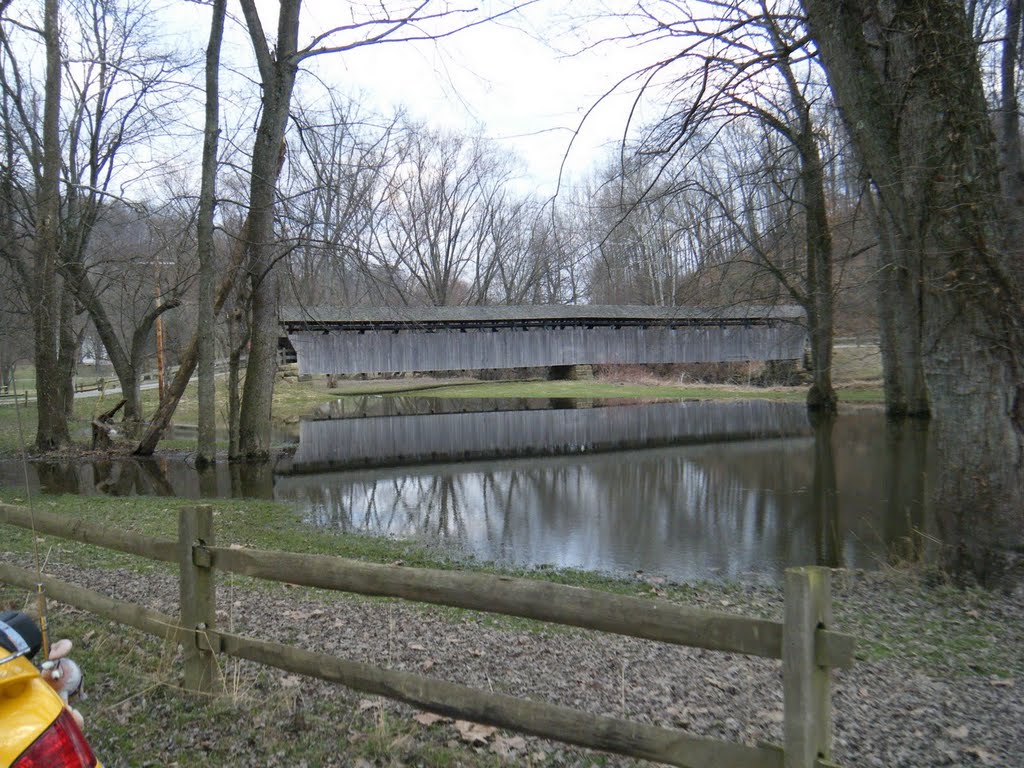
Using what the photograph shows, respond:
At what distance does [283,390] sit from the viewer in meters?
40.0

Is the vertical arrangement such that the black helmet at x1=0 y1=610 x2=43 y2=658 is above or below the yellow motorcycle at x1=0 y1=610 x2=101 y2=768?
above

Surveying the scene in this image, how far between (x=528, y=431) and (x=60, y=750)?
22551mm

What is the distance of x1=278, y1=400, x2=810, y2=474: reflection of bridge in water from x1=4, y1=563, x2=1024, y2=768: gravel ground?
1135 centimetres

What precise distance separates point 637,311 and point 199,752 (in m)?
34.1

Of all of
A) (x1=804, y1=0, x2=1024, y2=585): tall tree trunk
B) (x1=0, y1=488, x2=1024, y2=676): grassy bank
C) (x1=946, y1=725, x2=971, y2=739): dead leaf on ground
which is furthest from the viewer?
(x1=804, y1=0, x2=1024, y2=585): tall tree trunk

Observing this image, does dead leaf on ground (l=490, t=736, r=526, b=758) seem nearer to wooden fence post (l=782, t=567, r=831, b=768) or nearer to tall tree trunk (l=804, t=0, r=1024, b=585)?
wooden fence post (l=782, t=567, r=831, b=768)

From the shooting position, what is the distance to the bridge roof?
1190 inches

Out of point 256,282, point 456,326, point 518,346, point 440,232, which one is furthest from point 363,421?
point 440,232

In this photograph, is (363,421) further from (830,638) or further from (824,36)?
(830,638)

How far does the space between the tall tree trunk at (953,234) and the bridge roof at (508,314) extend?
2179 cm

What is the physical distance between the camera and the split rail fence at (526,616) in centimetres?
252

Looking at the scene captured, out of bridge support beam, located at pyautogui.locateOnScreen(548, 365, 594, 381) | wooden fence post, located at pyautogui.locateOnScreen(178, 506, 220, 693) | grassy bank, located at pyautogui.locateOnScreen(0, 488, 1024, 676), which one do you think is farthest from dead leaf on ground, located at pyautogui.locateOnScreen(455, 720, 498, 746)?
bridge support beam, located at pyautogui.locateOnScreen(548, 365, 594, 381)

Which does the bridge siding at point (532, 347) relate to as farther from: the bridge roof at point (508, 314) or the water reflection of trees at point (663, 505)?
the water reflection of trees at point (663, 505)

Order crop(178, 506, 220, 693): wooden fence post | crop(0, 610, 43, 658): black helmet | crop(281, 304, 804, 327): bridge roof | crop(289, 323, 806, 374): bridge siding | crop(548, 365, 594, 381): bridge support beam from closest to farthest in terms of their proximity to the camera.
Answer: crop(0, 610, 43, 658): black helmet
crop(178, 506, 220, 693): wooden fence post
crop(281, 304, 804, 327): bridge roof
crop(289, 323, 806, 374): bridge siding
crop(548, 365, 594, 381): bridge support beam
